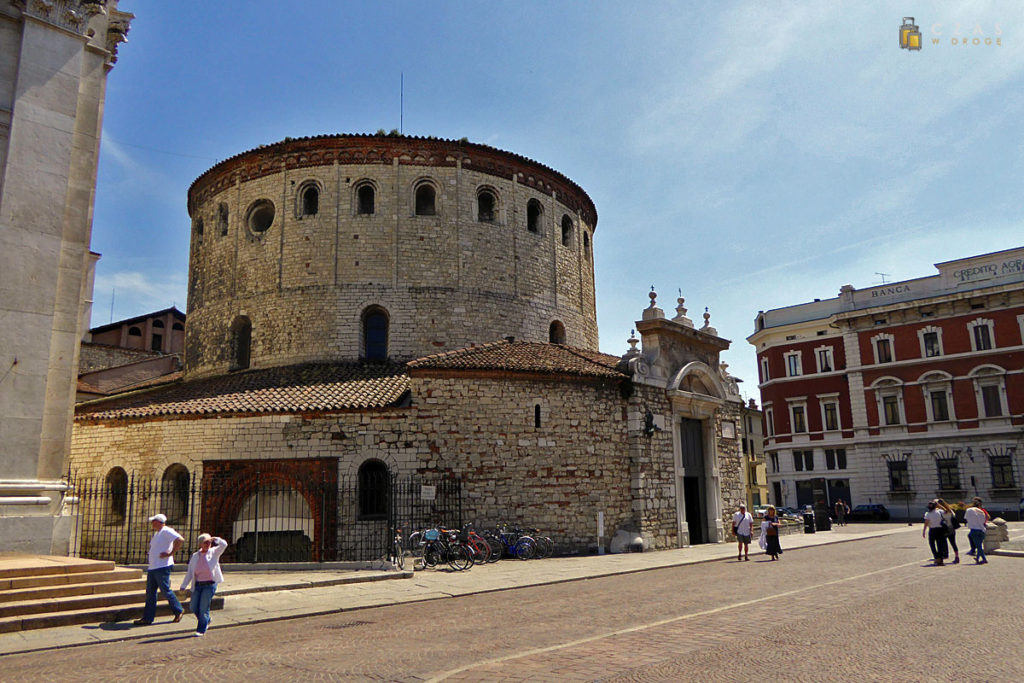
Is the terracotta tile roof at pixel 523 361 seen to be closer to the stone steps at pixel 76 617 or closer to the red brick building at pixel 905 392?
the stone steps at pixel 76 617

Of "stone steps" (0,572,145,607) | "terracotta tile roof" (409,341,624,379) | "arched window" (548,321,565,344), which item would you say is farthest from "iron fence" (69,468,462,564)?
"arched window" (548,321,565,344)

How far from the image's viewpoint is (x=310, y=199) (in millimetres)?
26906

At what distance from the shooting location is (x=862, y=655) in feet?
24.3

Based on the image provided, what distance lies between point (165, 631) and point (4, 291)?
676 cm

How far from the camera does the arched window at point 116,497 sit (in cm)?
2148

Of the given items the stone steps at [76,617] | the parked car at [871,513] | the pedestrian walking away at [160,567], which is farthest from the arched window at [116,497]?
the parked car at [871,513]

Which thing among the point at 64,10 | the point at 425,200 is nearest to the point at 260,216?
the point at 425,200

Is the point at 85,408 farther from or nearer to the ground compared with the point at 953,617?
farther from the ground

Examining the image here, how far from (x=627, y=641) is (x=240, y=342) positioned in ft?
72.5

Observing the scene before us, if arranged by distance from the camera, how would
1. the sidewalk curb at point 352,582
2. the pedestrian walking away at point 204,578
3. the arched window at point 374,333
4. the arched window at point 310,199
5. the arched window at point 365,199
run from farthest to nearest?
the arched window at point 310,199, the arched window at point 365,199, the arched window at point 374,333, the pedestrian walking away at point 204,578, the sidewalk curb at point 352,582

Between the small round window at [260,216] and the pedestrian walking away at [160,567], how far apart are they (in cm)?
1842

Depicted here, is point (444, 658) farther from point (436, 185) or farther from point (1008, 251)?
point (1008, 251)

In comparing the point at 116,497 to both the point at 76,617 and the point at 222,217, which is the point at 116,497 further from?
the point at 76,617

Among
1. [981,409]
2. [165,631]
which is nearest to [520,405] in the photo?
[165,631]
